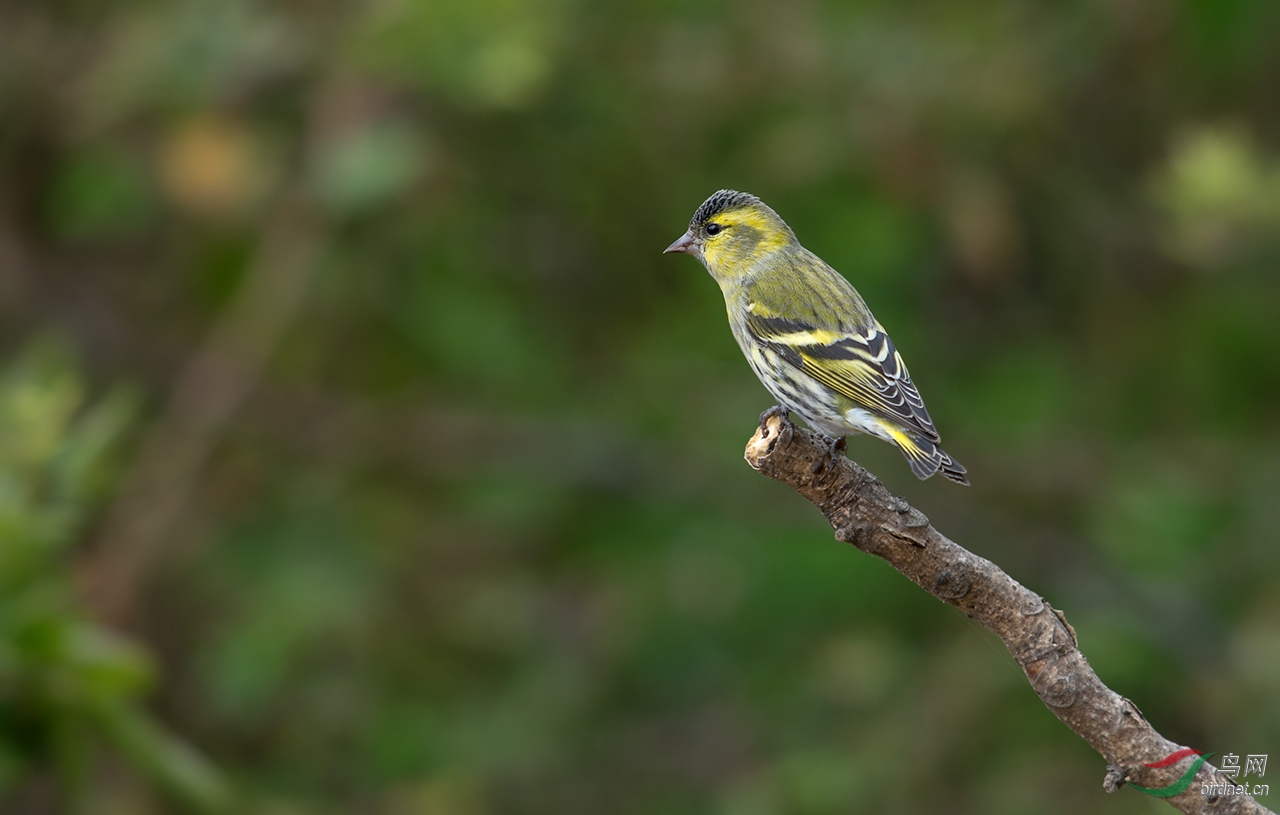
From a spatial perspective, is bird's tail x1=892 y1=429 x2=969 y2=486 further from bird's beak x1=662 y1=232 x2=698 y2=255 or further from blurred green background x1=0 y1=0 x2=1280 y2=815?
blurred green background x1=0 y1=0 x2=1280 y2=815

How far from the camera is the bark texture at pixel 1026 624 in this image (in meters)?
2.11

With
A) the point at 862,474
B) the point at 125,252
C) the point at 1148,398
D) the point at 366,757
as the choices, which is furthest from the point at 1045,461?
the point at 125,252

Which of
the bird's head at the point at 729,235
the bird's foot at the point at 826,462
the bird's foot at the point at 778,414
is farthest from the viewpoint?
the bird's head at the point at 729,235

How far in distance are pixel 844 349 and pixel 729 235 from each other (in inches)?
30.9

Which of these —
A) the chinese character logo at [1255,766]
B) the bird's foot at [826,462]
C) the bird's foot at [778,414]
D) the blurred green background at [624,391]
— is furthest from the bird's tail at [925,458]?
the blurred green background at [624,391]

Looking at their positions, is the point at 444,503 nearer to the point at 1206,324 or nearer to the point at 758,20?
the point at 758,20

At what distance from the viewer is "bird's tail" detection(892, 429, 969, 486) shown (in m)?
3.02

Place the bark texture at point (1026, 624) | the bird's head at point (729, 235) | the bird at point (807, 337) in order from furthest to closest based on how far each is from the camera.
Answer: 1. the bird's head at point (729, 235)
2. the bird at point (807, 337)
3. the bark texture at point (1026, 624)

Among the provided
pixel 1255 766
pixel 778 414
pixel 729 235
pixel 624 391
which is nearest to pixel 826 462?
pixel 778 414

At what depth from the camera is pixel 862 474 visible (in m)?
2.41

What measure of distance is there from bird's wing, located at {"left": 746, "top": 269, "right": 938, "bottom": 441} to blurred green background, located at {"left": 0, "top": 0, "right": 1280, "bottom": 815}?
4.71ft

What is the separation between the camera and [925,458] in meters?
3.12

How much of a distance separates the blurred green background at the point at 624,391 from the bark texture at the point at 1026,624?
277cm

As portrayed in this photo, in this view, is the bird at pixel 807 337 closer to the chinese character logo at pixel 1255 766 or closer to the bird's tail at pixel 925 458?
the bird's tail at pixel 925 458
